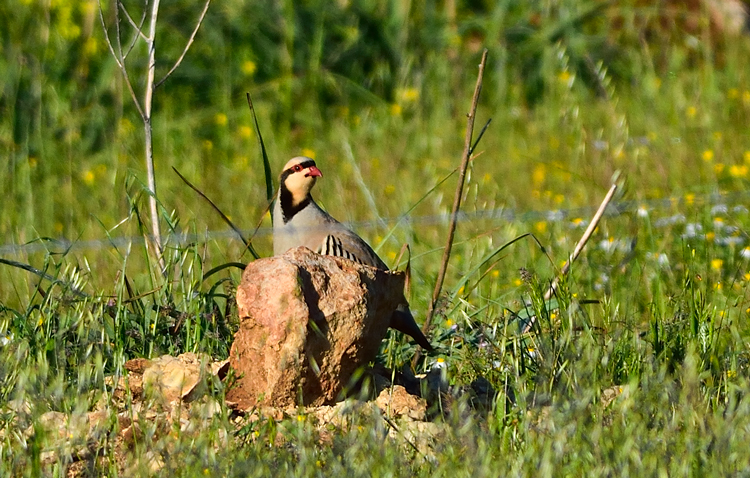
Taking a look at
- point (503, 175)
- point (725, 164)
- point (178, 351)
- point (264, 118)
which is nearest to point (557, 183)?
point (503, 175)

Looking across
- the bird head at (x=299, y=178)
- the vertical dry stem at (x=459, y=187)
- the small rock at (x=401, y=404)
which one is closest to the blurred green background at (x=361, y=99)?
the bird head at (x=299, y=178)

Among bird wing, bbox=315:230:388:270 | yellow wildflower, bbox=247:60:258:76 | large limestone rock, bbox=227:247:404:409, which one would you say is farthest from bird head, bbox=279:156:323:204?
yellow wildflower, bbox=247:60:258:76

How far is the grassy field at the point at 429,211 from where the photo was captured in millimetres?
3299

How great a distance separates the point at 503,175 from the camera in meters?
8.01

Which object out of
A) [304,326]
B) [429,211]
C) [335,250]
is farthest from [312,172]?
[429,211]

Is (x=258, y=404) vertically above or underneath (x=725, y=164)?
underneath

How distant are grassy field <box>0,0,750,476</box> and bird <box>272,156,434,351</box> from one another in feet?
0.70

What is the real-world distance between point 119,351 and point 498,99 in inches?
231

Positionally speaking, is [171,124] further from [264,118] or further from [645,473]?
[645,473]

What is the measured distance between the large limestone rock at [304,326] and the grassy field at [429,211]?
7.7 inches

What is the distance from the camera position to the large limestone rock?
11.6ft

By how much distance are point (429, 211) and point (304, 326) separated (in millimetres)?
4010

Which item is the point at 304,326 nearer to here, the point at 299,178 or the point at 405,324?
the point at 405,324

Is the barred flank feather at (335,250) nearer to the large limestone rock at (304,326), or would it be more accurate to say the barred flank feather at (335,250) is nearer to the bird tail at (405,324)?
the bird tail at (405,324)
